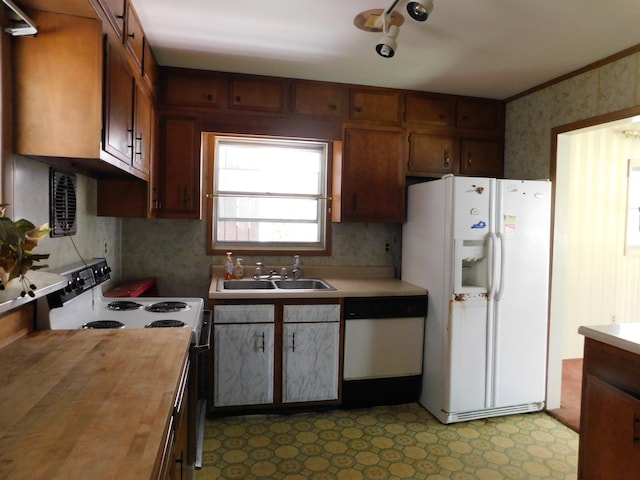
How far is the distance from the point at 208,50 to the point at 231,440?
8.14ft

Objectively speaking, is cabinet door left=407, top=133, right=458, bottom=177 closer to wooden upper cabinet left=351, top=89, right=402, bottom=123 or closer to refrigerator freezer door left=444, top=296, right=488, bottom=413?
wooden upper cabinet left=351, top=89, right=402, bottom=123

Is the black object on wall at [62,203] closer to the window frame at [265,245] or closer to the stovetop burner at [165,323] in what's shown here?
the stovetop burner at [165,323]

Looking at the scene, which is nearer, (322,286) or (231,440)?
(231,440)

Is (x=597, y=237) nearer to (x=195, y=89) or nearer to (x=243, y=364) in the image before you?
(x=243, y=364)

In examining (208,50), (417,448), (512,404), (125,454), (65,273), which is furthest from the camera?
(512,404)

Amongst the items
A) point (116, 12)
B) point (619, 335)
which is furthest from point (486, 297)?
point (116, 12)

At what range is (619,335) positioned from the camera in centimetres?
160

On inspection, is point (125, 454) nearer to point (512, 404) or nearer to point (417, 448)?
point (417, 448)

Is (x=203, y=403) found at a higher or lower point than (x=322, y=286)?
lower

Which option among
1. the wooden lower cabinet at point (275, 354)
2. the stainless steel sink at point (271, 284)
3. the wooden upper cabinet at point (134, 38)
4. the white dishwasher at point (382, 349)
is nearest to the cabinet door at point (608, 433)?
the white dishwasher at point (382, 349)

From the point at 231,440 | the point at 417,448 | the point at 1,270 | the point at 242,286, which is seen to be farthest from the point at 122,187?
the point at 417,448

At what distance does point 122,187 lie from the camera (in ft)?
8.11

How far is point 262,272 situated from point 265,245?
0.25 meters

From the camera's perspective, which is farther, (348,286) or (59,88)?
A: (348,286)
